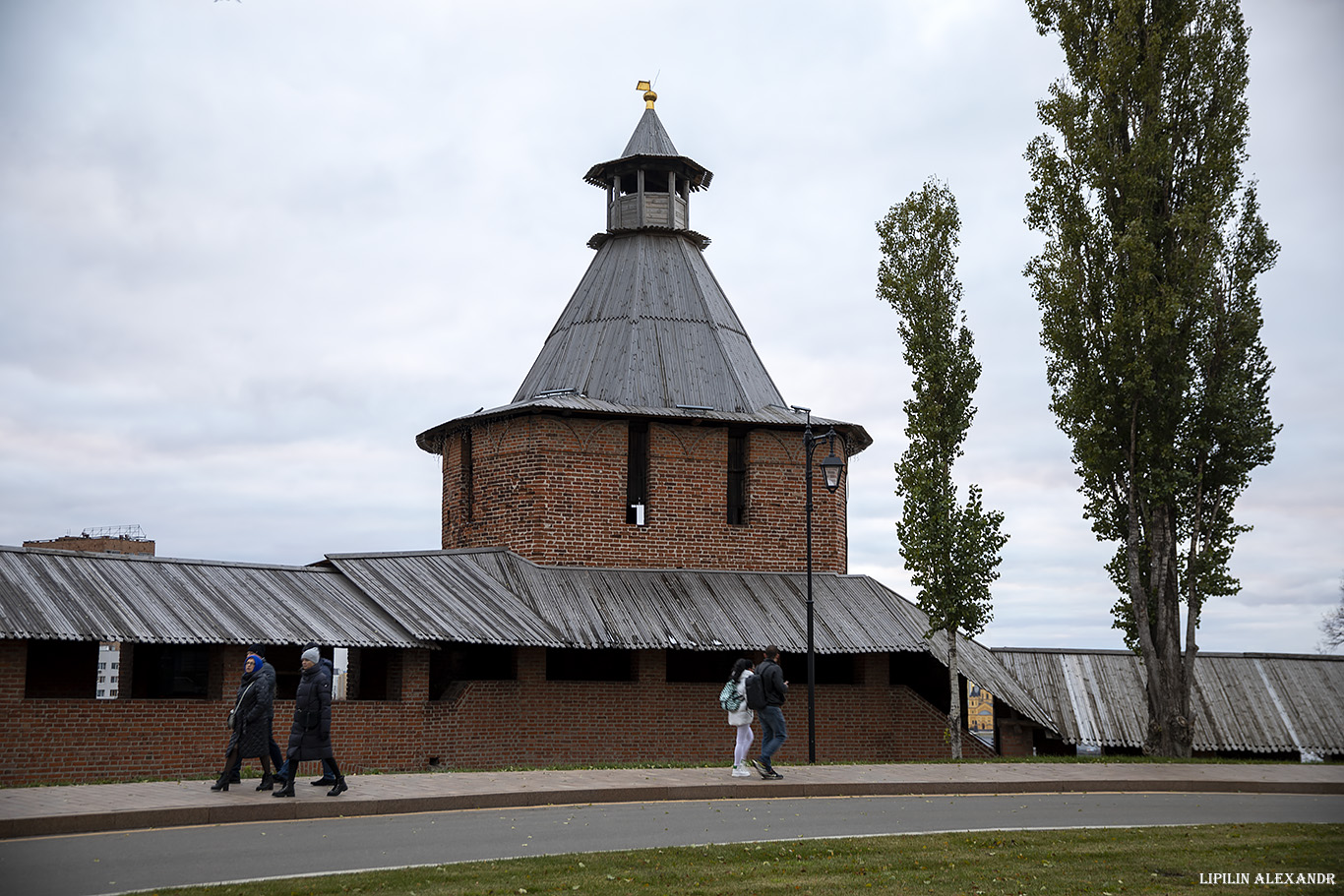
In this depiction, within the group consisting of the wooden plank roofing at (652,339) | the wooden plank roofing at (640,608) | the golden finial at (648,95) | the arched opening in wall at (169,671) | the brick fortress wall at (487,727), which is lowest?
the brick fortress wall at (487,727)

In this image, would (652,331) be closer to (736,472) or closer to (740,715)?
(736,472)

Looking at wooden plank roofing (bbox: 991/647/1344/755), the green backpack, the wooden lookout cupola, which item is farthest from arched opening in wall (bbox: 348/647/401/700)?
wooden plank roofing (bbox: 991/647/1344/755)

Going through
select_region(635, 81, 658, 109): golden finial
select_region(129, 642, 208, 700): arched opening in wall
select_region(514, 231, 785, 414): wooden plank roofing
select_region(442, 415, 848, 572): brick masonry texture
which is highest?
select_region(635, 81, 658, 109): golden finial

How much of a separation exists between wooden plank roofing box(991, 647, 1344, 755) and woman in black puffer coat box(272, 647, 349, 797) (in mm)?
19906

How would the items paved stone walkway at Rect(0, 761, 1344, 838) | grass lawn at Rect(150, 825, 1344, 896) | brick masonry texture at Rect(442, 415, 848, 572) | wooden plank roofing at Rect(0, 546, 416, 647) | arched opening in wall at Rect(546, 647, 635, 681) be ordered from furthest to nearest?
brick masonry texture at Rect(442, 415, 848, 572) < arched opening in wall at Rect(546, 647, 635, 681) < wooden plank roofing at Rect(0, 546, 416, 647) < paved stone walkway at Rect(0, 761, 1344, 838) < grass lawn at Rect(150, 825, 1344, 896)

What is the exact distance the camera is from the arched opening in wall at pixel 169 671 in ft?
78.0

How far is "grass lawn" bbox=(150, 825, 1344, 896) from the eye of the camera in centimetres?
876

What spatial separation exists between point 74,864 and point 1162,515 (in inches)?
804

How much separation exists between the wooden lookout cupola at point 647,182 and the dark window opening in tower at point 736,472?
628 cm

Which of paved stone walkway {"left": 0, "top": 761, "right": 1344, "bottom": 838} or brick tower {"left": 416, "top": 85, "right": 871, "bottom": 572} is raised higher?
brick tower {"left": 416, "top": 85, "right": 871, "bottom": 572}

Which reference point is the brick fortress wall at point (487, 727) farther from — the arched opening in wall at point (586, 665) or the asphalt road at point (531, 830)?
the asphalt road at point (531, 830)

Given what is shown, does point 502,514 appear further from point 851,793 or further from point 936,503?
point 851,793

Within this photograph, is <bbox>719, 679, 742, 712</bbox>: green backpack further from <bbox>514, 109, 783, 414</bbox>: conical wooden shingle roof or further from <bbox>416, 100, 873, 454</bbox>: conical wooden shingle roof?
<bbox>514, 109, 783, 414</bbox>: conical wooden shingle roof

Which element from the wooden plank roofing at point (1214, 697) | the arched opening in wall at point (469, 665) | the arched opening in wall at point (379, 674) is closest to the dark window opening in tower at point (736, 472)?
the arched opening in wall at point (469, 665)
